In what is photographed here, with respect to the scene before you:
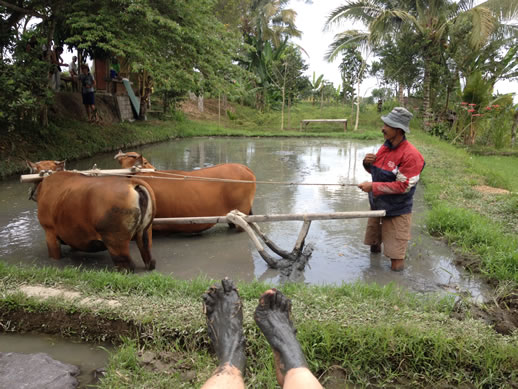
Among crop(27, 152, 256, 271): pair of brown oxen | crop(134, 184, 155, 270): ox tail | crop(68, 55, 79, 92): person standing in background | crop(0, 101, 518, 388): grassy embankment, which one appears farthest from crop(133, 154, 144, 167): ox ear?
crop(68, 55, 79, 92): person standing in background

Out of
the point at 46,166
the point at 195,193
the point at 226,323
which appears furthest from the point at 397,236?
the point at 46,166

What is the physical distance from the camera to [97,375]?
104 inches

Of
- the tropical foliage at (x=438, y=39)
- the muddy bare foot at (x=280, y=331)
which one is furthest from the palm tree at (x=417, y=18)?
the muddy bare foot at (x=280, y=331)

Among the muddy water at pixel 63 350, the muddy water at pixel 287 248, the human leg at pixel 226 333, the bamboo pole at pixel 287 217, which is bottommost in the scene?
the muddy water at pixel 63 350

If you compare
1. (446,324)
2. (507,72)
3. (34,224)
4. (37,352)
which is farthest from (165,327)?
(507,72)

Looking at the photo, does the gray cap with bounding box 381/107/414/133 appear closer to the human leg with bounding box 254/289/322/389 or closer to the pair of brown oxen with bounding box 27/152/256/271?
the human leg with bounding box 254/289/322/389

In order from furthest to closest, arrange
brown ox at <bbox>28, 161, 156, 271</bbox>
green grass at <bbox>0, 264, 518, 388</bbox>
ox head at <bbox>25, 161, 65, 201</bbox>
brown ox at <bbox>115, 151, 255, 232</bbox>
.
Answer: brown ox at <bbox>115, 151, 255, 232</bbox>, ox head at <bbox>25, 161, 65, 201</bbox>, brown ox at <bbox>28, 161, 156, 271</bbox>, green grass at <bbox>0, 264, 518, 388</bbox>

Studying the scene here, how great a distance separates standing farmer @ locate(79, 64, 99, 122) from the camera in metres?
12.7

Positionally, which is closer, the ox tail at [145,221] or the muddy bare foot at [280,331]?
the muddy bare foot at [280,331]

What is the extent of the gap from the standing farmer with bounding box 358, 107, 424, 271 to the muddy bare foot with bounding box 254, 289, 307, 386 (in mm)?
1887

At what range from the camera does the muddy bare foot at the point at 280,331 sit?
7.40 feet

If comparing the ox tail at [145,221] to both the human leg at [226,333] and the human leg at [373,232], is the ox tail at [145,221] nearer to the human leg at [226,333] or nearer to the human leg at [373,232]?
the human leg at [226,333]

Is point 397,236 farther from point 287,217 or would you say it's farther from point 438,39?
Answer: point 438,39

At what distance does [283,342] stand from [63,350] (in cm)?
166
